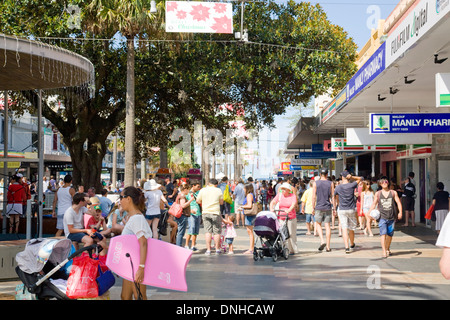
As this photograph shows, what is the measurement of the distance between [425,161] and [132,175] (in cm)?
1030

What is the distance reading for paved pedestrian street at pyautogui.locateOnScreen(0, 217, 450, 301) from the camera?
334 inches

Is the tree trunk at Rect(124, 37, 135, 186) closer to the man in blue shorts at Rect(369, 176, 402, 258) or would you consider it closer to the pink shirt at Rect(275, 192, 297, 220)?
the pink shirt at Rect(275, 192, 297, 220)

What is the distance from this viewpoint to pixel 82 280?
604cm

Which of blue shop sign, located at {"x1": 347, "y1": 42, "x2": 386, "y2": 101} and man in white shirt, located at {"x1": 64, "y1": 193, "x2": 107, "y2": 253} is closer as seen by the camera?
man in white shirt, located at {"x1": 64, "y1": 193, "x2": 107, "y2": 253}

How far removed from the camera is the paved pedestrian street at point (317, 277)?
8492 mm

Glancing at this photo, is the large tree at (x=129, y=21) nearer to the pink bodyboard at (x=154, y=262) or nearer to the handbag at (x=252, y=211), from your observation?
the handbag at (x=252, y=211)

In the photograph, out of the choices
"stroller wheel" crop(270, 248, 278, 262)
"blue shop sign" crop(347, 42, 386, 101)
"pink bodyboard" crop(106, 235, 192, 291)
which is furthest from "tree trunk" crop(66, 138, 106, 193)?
"pink bodyboard" crop(106, 235, 192, 291)

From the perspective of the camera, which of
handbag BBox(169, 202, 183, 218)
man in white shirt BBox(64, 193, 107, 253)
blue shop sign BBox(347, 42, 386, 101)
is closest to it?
man in white shirt BBox(64, 193, 107, 253)

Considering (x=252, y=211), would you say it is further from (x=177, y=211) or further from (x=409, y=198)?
(x=409, y=198)

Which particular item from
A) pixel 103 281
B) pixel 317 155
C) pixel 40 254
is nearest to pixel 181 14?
pixel 40 254

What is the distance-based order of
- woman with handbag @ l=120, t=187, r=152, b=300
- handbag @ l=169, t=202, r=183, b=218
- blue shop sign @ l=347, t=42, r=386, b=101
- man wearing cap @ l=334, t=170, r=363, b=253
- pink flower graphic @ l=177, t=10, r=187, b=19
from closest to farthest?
woman with handbag @ l=120, t=187, r=152, b=300
blue shop sign @ l=347, t=42, r=386, b=101
handbag @ l=169, t=202, r=183, b=218
man wearing cap @ l=334, t=170, r=363, b=253
pink flower graphic @ l=177, t=10, r=187, b=19

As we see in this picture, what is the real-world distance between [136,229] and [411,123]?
8562mm

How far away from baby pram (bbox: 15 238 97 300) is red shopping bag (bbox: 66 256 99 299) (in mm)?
95

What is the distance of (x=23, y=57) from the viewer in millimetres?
8570
